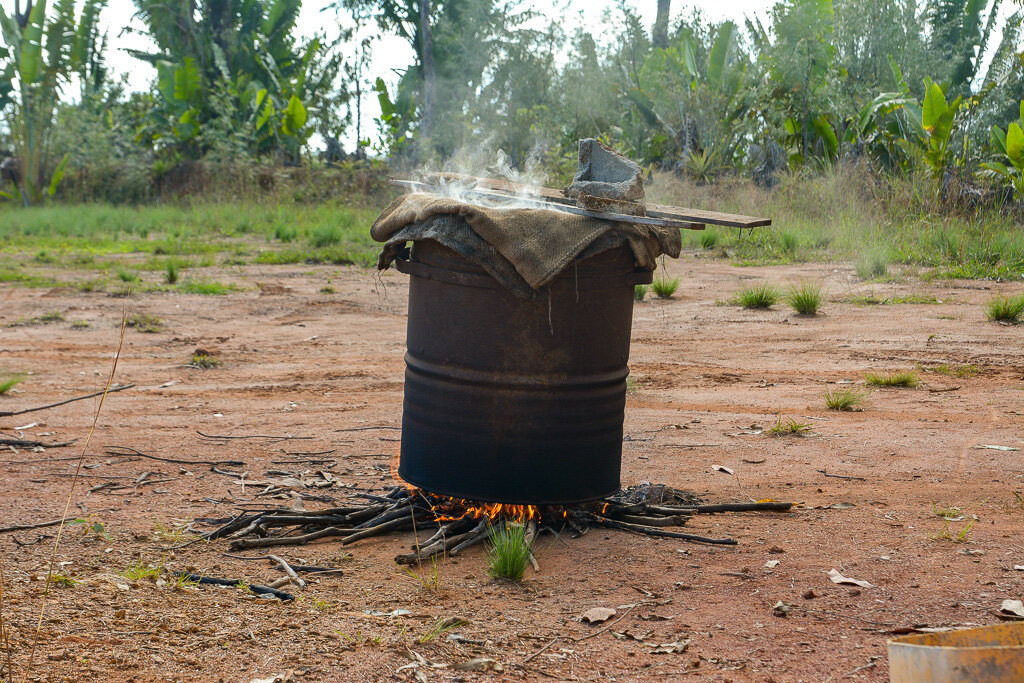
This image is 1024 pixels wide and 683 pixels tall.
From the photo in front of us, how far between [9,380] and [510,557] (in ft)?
13.8

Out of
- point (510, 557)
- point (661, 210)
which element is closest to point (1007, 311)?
point (661, 210)

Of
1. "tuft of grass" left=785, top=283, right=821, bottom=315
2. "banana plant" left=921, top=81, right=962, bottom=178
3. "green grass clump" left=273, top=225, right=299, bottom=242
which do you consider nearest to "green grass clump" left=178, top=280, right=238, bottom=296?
"green grass clump" left=273, top=225, right=299, bottom=242

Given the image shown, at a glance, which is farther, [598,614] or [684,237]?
[684,237]

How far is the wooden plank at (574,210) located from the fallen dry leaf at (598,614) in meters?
1.20

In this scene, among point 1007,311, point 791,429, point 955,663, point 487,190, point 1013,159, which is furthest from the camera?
point 1013,159

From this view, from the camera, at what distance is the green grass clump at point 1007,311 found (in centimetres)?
750

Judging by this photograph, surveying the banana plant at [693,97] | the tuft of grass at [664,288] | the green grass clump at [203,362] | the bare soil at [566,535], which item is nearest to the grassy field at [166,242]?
the green grass clump at [203,362]

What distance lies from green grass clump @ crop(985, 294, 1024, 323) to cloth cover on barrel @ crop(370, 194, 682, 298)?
18.2ft

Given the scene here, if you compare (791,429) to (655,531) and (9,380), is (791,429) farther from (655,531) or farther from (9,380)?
(9,380)

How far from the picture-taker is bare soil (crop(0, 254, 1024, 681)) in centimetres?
245

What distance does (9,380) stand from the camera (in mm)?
5707

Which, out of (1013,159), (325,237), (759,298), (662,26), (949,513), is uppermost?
(662,26)

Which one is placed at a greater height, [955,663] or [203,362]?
[955,663]

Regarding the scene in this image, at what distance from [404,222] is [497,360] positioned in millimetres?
606
